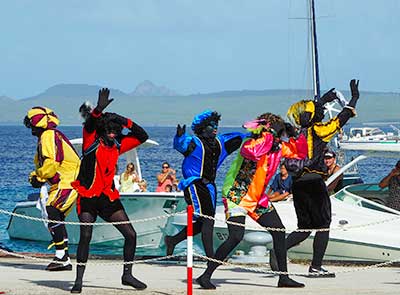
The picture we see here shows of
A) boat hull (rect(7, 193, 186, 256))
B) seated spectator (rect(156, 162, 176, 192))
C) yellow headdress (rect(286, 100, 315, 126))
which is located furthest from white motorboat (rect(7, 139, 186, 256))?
yellow headdress (rect(286, 100, 315, 126))

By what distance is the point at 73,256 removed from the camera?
48.2 ft

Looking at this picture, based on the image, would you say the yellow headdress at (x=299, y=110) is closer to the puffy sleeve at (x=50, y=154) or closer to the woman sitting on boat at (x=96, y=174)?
the woman sitting on boat at (x=96, y=174)

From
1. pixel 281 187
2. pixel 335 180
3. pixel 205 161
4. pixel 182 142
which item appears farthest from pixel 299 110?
pixel 281 187

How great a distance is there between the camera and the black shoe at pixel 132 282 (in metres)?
11.4

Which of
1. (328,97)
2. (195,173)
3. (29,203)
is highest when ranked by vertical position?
(328,97)

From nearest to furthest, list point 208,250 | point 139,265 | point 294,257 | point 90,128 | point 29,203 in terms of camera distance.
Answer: point 90,128 → point 208,250 → point 139,265 → point 294,257 → point 29,203

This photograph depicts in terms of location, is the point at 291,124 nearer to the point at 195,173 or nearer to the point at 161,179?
the point at 195,173

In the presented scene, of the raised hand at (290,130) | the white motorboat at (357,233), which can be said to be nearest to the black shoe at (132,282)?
the raised hand at (290,130)

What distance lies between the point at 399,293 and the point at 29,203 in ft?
43.9

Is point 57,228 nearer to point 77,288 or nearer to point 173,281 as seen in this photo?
point 173,281

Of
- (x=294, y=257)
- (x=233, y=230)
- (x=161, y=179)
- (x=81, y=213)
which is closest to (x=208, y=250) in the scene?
(x=233, y=230)

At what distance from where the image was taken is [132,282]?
11.5 metres

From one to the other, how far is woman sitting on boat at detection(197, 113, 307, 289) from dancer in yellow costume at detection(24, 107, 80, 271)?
Result: 1974 mm

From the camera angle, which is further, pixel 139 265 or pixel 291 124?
pixel 139 265
